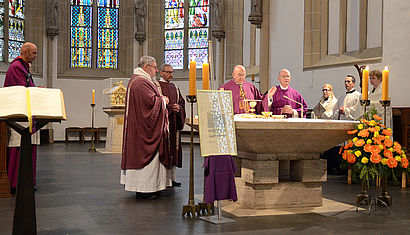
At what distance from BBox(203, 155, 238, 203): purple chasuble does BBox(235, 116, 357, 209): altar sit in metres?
0.43

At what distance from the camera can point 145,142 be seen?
6.98 m

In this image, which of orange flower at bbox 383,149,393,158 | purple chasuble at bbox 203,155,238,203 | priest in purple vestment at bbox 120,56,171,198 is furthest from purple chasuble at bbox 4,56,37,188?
orange flower at bbox 383,149,393,158

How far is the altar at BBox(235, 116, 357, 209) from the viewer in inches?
A: 230

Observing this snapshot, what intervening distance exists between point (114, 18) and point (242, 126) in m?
16.7

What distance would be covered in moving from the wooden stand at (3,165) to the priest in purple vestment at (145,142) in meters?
1.52

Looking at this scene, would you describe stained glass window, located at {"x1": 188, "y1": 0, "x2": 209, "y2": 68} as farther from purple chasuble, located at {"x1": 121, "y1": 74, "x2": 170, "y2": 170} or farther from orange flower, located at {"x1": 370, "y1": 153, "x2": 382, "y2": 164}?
orange flower, located at {"x1": 370, "y1": 153, "x2": 382, "y2": 164}

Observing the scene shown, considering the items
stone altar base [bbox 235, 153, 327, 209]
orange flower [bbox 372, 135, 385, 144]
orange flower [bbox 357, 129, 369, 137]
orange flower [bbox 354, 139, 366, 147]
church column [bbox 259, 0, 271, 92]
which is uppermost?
church column [bbox 259, 0, 271, 92]

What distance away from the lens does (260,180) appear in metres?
6.14

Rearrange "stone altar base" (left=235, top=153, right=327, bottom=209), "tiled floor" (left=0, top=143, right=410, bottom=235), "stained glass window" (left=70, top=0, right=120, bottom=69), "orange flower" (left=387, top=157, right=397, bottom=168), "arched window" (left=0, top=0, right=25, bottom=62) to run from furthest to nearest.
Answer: "stained glass window" (left=70, top=0, right=120, bottom=69), "arched window" (left=0, top=0, right=25, bottom=62), "stone altar base" (left=235, top=153, right=327, bottom=209), "orange flower" (left=387, top=157, right=397, bottom=168), "tiled floor" (left=0, top=143, right=410, bottom=235)

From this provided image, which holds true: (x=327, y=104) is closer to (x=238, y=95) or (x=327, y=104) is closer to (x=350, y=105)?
(x=350, y=105)

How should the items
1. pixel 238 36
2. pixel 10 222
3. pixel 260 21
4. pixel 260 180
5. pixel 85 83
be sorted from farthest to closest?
pixel 85 83 < pixel 238 36 < pixel 260 21 < pixel 260 180 < pixel 10 222

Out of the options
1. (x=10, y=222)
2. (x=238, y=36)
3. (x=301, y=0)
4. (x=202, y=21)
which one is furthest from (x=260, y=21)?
(x=10, y=222)

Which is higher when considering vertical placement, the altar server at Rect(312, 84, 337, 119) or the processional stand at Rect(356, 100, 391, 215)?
the altar server at Rect(312, 84, 337, 119)

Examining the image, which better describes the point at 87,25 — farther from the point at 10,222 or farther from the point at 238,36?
the point at 10,222
